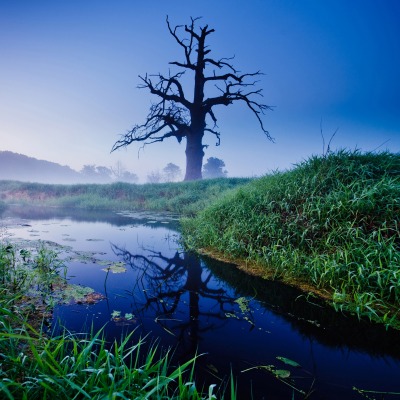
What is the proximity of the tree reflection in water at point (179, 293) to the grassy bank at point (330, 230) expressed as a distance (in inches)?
45.6

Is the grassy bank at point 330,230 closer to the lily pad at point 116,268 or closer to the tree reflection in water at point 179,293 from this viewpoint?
the tree reflection in water at point 179,293

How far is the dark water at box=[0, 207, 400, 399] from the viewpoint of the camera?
2215 millimetres

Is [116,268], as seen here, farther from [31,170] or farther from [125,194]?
[31,170]

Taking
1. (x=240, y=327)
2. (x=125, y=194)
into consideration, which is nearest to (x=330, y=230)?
(x=240, y=327)

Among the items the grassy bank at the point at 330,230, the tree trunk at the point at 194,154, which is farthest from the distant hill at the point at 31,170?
the grassy bank at the point at 330,230

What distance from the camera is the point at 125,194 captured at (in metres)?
19.3

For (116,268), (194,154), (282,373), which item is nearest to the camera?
(282,373)

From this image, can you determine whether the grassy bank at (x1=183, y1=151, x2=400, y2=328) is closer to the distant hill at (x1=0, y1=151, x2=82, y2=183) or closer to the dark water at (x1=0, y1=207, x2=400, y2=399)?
the dark water at (x1=0, y1=207, x2=400, y2=399)

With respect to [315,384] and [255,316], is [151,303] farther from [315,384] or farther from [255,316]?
[315,384]

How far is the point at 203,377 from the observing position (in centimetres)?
217

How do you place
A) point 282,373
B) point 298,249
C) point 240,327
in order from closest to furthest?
point 282,373 → point 240,327 → point 298,249

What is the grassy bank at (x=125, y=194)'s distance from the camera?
51.3ft

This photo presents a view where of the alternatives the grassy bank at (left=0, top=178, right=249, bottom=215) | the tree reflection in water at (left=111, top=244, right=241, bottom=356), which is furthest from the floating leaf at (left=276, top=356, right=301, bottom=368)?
the grassy bank at (left=0, top=178, right=249, bottom=215)

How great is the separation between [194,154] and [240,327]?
19654 millimetres
